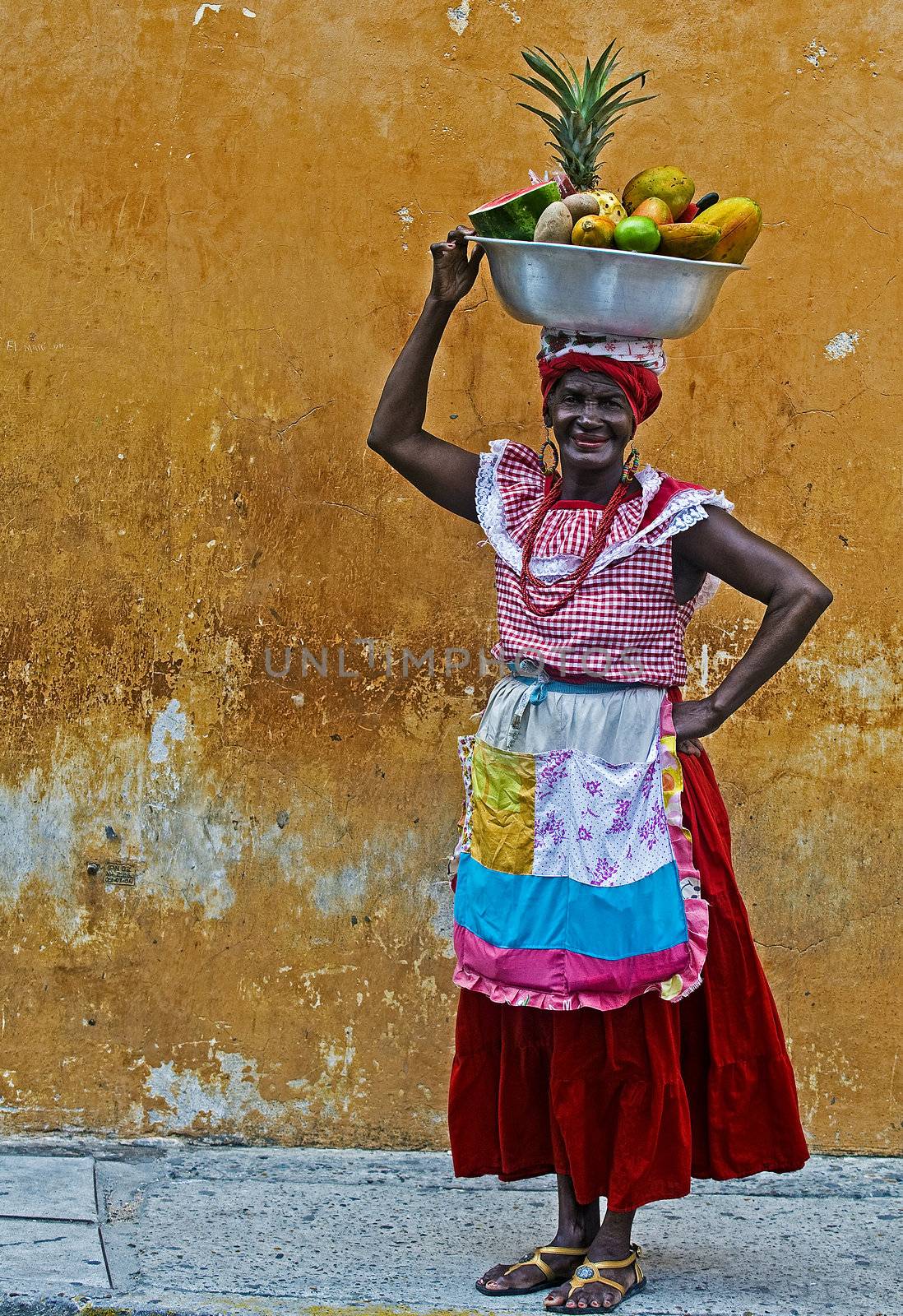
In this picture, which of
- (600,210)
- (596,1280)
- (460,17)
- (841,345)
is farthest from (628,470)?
(596,1280)

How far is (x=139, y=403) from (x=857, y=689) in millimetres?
2036

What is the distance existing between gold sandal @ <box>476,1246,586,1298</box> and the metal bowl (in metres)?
1.91

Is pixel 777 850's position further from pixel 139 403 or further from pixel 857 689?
pixel 139 403

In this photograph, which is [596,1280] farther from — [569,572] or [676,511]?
[676,511]

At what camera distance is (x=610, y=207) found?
2.74 m

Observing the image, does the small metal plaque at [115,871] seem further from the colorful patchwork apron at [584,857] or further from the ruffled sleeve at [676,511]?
the ruffled sleeve at [676,511]

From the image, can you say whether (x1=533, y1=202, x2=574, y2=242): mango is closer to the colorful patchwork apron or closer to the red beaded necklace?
the red beaded necklace

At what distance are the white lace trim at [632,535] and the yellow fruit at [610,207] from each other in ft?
1.67

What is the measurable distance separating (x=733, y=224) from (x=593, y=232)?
291 millimetres

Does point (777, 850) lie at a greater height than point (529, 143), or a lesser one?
lesser

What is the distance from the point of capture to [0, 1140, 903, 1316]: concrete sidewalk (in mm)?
2982

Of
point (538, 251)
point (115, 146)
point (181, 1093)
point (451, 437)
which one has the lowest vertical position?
point (181, 1093)

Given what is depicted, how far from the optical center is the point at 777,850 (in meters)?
3.79

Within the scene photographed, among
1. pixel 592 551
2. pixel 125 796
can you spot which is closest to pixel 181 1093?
pixel 125 796
